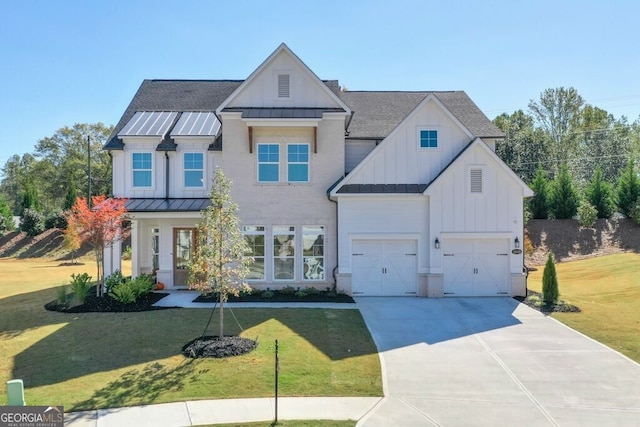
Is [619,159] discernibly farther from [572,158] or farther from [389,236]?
[389,236]

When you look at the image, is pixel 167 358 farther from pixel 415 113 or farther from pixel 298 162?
pixel 415 113

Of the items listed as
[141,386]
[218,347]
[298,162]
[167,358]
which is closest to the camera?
[141,386]

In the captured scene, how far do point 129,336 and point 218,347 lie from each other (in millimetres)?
2931

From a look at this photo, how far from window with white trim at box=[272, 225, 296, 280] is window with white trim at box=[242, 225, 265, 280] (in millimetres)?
480

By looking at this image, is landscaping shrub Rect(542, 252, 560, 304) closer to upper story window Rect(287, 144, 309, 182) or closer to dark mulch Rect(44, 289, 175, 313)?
upper story window Rect(287, 144, 309, 182)

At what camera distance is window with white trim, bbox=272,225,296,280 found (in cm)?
1719

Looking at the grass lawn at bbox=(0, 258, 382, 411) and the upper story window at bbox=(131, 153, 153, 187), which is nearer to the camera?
the grass lawn at bbox=(0, 258, 382, 411)

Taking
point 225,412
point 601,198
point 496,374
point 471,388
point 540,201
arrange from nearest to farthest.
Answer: point 225,412 < point 471,388 < point 496,374 < point 601,198 < point 540,201

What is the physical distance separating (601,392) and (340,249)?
9.94m

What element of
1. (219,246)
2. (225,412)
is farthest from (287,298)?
(225,412)

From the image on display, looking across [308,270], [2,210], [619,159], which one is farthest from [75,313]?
[619,159]

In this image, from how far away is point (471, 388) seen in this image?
26.9 feet

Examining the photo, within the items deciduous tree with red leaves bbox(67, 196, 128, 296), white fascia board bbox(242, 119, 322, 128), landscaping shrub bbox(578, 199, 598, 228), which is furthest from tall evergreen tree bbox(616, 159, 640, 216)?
deciduous tree with red leaves bbox(67, 196, 128, 296)

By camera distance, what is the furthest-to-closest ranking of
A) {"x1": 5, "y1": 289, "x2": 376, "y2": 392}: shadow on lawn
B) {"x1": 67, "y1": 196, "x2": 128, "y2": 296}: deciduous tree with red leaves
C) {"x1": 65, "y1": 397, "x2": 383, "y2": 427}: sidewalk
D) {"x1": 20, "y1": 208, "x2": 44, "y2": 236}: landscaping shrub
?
{"x1": 20, "y1": 208, "x2": 44, "y2": 236}: landscaping shrub
{"x1": 67, "y1": 196, "x2": 128, "y2": 296}: deciduous tree with red leaves
{"x1": 5, "y1": 289, "x2": 376, "y2": 392}: shadow on lawn
{"x1": 65, "y1": 397, "x2": 383, "y2": 427}: sidewalk
